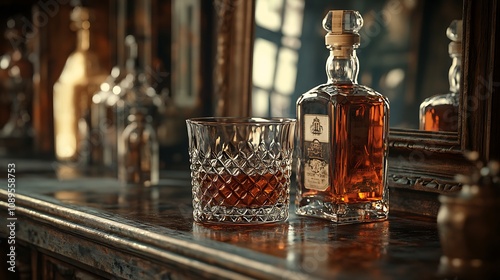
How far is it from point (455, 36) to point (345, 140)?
0.74ft

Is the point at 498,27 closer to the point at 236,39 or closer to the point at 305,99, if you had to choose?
the point at 305,99

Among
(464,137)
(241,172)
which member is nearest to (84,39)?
(241,172)

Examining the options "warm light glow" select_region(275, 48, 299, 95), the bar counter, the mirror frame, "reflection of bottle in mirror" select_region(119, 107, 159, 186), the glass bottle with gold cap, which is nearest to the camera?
the bar counter

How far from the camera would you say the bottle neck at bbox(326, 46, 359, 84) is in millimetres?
1172

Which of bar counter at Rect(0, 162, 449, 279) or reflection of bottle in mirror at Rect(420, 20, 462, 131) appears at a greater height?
reflection of bottle in mirror at Rect(420, 20, 462, 131)

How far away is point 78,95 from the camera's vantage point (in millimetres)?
2043

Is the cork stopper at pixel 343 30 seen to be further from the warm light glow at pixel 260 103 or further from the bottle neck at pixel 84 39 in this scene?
the bottle neck at pixel 84 39

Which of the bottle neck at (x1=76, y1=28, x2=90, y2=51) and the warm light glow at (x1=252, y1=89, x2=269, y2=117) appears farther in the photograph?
the bottle neck at (x1=76, y1=28, x2=90, y2=51)

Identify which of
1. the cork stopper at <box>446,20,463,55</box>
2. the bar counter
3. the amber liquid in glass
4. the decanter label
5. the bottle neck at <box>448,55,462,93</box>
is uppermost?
the cork stopper at <box>446,20,463,55</box>

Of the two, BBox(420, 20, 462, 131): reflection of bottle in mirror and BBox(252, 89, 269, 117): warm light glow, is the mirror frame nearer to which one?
BBox(420, 20, 462, 131): reflection of bottle in mirror

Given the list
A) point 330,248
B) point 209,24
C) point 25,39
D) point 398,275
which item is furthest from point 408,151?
point 25,39

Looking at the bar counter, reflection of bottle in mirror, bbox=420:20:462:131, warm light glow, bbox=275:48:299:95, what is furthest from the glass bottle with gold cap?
reflection of bottle in mirror, bbox=420:20:462:131

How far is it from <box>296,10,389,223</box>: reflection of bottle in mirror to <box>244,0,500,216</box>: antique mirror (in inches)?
3.5

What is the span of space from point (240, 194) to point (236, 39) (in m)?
0.58
